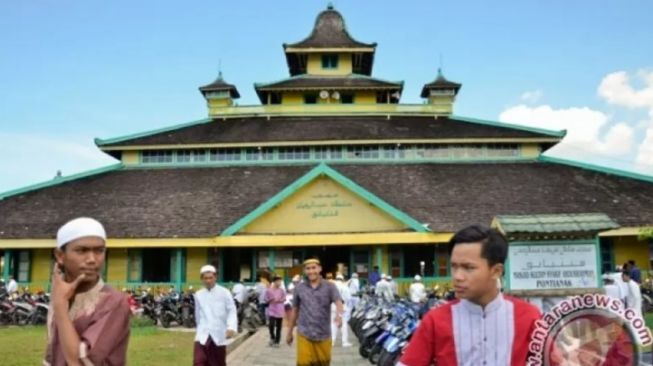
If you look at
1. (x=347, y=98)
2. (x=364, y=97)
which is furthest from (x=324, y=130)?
(x=364, y=97)

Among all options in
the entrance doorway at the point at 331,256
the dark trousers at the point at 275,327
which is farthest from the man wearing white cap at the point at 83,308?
the entrance doorway at the point at 331,256

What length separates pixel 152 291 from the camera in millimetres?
24422

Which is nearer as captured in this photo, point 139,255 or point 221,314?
point 221,314

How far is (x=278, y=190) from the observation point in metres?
26.5

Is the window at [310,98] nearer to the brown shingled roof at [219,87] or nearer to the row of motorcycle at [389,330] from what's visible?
the brown shingled roof at [219,87]

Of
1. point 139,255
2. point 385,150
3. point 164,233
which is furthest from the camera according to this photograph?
point 385,150

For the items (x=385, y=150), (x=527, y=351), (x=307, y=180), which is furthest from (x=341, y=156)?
(x=527, y=351)

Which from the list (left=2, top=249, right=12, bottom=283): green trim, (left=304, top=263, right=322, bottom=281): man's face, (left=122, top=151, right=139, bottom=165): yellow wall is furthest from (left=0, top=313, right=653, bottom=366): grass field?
(left=122, top=151, right=139, bottom=165): yellow wall

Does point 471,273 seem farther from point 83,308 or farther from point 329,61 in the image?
point 329,61

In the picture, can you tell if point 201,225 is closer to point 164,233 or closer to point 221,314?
point 164,233

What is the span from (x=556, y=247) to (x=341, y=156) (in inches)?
851

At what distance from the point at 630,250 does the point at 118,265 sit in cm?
1845

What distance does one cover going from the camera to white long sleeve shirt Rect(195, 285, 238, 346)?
8211 millimetres

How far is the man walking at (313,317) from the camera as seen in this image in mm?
7934
